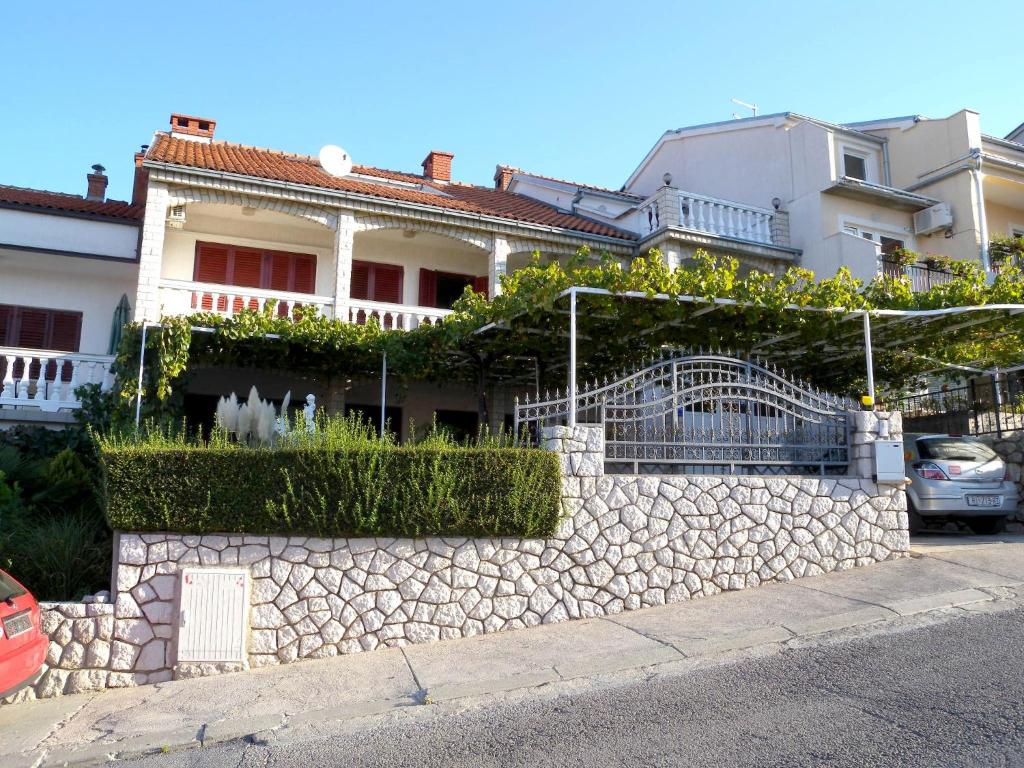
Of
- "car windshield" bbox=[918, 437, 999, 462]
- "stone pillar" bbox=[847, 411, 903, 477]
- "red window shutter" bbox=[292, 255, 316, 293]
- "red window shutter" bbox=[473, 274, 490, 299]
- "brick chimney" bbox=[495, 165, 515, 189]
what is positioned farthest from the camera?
"brick chimney" bbox=[495, 165, 515, 189]

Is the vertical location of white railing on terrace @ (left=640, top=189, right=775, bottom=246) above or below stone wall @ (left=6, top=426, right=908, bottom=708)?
above

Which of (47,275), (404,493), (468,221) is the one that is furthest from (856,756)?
(47,275)

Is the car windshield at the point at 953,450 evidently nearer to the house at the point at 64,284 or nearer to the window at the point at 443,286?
the window at the point at 443,286

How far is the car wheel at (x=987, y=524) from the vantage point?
1045cm

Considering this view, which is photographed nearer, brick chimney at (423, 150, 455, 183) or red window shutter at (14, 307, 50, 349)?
red window shutter at (14, 307, 50, 349)

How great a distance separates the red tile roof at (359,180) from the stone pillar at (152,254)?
1.96ft

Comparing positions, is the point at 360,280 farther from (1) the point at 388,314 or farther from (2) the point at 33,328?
(2) the point at 33,328

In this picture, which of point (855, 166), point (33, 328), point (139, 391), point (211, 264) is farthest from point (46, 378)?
point (855, 166)

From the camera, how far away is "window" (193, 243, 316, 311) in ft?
47.7

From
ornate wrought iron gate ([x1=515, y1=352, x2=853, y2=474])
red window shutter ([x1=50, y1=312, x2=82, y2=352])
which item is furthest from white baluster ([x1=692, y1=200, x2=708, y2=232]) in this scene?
red window shutter ([x1=50, y1=312, x2=82, y2=352])

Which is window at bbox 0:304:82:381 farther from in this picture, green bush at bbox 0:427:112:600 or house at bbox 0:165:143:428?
green bush at bbox 0:427:112:600

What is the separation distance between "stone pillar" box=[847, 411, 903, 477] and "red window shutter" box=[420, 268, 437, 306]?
29.4 ft

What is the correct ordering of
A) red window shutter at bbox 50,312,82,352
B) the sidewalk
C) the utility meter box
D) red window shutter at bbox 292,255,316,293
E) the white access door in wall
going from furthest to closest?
red window shutter at bbox 292,255,316,293
red window shutter at bbox 50,312,82,352
the utility meter box
the white access door in wall
the sidewalk

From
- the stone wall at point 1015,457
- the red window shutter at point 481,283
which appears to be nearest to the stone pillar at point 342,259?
the red window shutter at point 481,283
